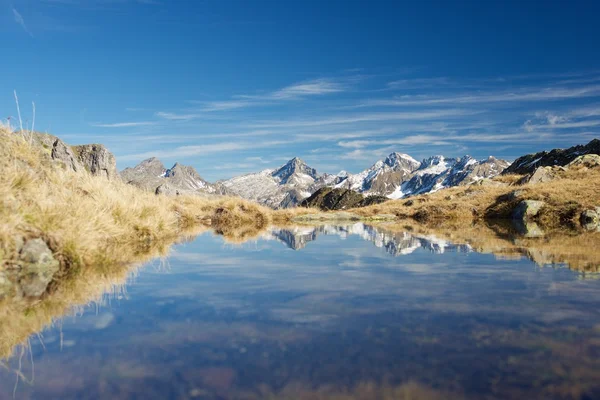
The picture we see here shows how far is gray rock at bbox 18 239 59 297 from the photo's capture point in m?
6.99

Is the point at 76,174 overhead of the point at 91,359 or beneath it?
overhead

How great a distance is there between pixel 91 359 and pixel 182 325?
1170 millimetres

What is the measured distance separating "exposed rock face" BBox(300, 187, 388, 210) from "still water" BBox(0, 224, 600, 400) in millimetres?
42018

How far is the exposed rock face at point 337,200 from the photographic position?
166 feet

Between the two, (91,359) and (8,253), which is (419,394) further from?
(8,253)

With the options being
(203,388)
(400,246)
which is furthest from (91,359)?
(400,246)

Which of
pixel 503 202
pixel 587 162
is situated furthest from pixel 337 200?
pixel 587 162

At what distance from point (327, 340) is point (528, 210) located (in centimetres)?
2646

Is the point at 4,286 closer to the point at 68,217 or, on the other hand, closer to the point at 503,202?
the point at 68,217

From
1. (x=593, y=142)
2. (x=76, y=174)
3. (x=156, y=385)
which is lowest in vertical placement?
(x=156, y=385)

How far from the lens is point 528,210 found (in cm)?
2711

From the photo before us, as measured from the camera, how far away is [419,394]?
127 inches

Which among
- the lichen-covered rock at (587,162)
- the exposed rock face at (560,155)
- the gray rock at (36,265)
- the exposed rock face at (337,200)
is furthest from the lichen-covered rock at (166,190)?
the exposed rock face at (560,155)

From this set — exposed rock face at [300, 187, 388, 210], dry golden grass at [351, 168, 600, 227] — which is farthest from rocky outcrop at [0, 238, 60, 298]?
exposed rock face at [300, 187, 388, 210]
